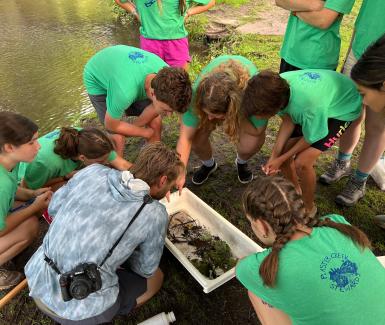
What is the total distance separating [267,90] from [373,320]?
133 cm

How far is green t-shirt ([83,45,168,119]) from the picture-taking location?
8.46 feet

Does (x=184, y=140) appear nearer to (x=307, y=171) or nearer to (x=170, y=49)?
(x=307, y=171)

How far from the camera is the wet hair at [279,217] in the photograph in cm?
138

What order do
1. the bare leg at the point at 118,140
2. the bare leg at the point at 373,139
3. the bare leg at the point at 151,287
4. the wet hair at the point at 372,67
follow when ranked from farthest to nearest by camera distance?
the bare leg at the point at 118,140, the bare leg at the point at 373,139, the bare leg at the point at 151,287, the wet hair at the point at 372,67

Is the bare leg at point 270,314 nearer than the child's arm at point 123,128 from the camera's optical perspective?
Yes

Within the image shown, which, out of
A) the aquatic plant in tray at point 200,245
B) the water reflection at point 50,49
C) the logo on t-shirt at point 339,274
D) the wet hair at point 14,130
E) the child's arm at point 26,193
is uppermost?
the logo on t-shirt at point 339,274

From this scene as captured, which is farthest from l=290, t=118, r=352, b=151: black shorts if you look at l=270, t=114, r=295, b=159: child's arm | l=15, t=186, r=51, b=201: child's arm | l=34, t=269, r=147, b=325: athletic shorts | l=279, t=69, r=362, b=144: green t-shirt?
l=15, t=186, r=51, b=201: child's arm

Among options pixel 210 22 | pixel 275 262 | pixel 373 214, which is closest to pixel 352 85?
pixel 373 214

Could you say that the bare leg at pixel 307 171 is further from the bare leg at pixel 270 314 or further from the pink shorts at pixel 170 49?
the pink shorts at pixel 170 49

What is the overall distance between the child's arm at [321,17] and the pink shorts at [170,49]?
1.42m

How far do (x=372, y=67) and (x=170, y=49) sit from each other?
7.31ft

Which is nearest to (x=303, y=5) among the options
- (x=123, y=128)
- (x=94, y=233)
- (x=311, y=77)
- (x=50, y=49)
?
(x=311, y=77)

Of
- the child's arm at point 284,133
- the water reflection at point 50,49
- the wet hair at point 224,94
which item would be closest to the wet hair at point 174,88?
the wet hair at point 224,94

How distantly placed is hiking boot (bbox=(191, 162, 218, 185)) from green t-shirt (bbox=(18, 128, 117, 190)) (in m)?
0.79
